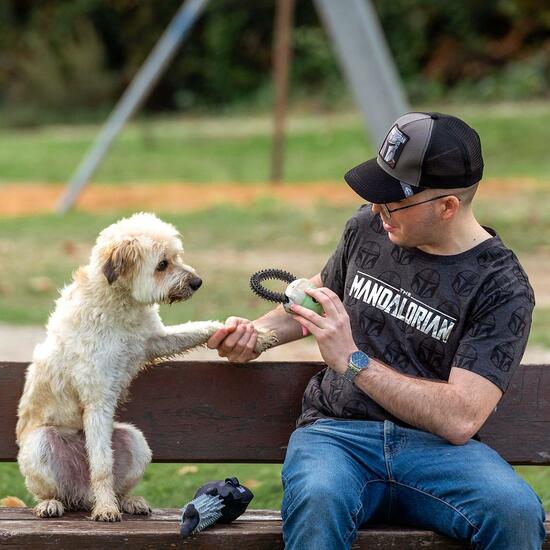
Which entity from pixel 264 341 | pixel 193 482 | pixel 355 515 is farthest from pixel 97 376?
pixel 193 482

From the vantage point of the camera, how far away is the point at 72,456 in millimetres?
4102

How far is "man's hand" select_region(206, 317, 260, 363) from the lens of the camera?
414cm

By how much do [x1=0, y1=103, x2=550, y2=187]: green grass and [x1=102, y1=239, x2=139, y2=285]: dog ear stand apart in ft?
43.9

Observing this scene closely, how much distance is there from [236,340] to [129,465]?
1.80 ft

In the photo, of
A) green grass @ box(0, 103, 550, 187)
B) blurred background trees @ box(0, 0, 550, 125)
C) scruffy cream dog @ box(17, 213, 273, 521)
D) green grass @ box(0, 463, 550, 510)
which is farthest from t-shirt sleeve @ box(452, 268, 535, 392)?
blurred background trees @ box(0, 0, 550, 125)

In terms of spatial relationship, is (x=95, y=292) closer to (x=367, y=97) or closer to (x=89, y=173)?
(x=367, y=97)

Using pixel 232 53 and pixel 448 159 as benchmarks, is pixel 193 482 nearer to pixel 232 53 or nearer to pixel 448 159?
pixel 448 159

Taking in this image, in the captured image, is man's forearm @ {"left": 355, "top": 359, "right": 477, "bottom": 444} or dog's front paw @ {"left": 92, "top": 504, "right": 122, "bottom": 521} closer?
man's forearm @ {"left": 355, "top": 359, "right": 477, "bottom": 444}

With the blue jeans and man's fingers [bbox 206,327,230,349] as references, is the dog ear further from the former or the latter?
the blue jeans

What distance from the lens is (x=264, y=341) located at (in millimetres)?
4172

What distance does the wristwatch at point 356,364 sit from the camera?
3.66m

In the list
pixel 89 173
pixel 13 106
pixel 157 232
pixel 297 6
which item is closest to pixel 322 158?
pixel 89 173

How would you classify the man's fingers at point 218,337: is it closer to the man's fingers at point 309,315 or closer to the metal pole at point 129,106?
the man's fingers at point 309,315

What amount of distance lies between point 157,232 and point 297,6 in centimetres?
2624
